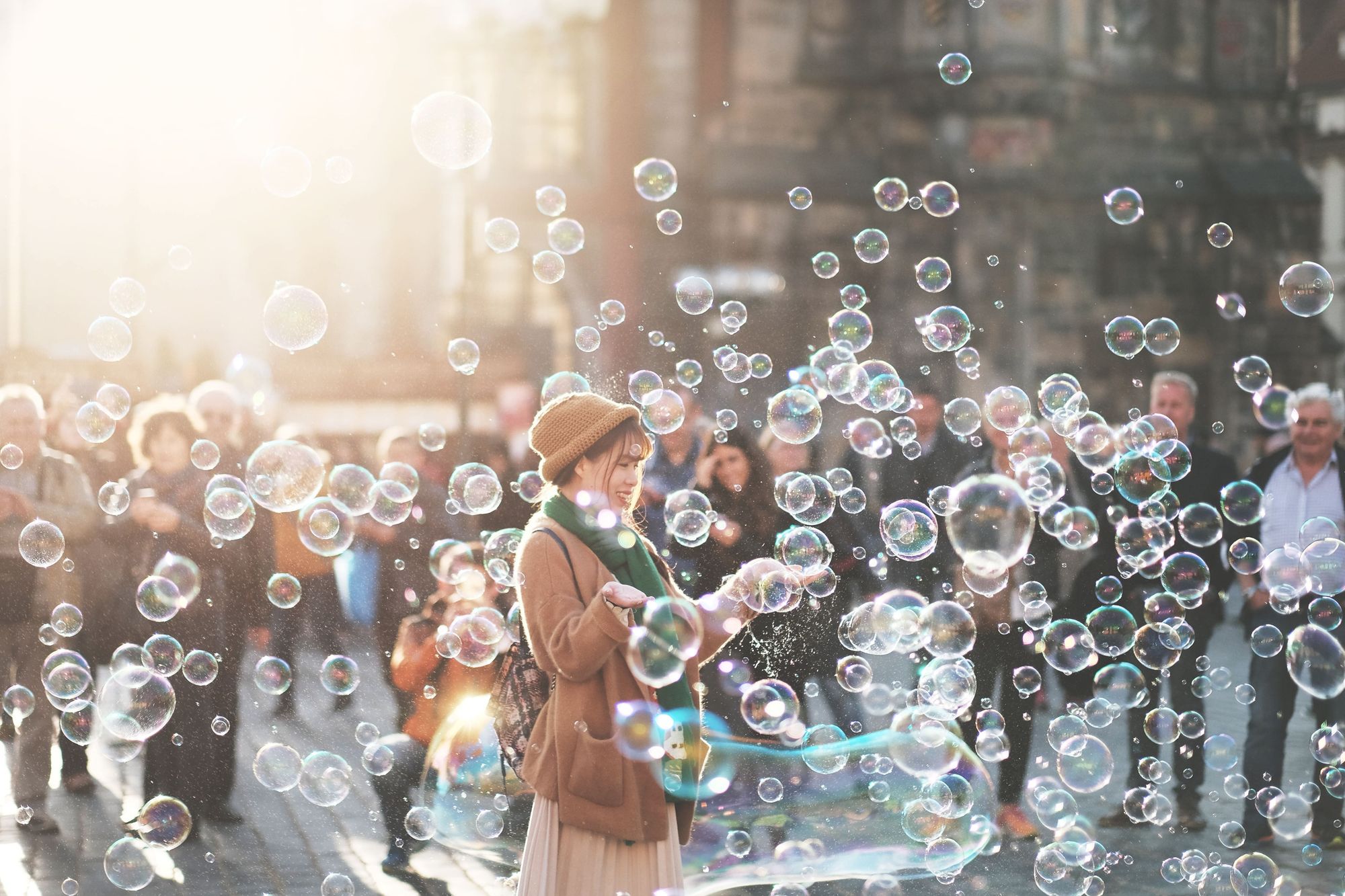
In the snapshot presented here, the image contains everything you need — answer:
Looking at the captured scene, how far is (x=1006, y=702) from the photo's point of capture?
5715mm

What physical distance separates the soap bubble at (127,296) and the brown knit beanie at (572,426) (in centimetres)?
709

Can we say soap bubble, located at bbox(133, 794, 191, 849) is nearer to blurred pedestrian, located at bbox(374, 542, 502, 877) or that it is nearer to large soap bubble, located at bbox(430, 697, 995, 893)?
blurred pedestrian, located at bbox(374, 542, 502, 877)

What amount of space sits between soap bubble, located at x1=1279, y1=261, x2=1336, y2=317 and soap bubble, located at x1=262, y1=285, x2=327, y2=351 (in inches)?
166

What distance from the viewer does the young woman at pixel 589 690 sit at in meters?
2.79

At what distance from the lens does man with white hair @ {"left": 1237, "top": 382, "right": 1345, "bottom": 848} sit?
5367 millimetres

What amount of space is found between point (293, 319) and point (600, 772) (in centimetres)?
426

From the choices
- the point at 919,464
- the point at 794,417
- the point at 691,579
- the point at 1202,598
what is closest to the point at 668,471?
the point at 691,579

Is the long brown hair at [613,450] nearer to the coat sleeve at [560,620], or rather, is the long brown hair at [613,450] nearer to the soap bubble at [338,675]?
the coat sleeve at [560,620]

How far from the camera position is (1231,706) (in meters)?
7.77

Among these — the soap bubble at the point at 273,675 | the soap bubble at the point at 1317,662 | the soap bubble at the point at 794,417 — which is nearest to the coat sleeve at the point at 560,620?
the soap bubble at the point at 273,675

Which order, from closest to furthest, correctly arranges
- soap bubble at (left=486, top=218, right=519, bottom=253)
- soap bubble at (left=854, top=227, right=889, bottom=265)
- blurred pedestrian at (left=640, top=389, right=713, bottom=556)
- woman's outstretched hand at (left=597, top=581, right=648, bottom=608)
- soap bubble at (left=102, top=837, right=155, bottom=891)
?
1. woman's outstretched hand at (left=597, top=581, right=648, bottom=608)
2. soap bubble at (left=102, top=837, right=155, bottom=891)
3. blurred pedestrian at (left=640, top=389, right=713, bottom=556)
4. soap bubble at (left=854, top=227, right=889, bottom=265)
5. soap bubble at (left=486, top=218, right=519, bottom=253)

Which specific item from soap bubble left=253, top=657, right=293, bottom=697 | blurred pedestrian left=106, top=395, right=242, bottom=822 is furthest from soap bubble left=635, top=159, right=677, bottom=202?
soap bubble left=253, top=657, right=293, bottom=697

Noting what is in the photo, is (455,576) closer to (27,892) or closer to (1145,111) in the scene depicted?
(27,892)

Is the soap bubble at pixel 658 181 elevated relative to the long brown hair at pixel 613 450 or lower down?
elevated
